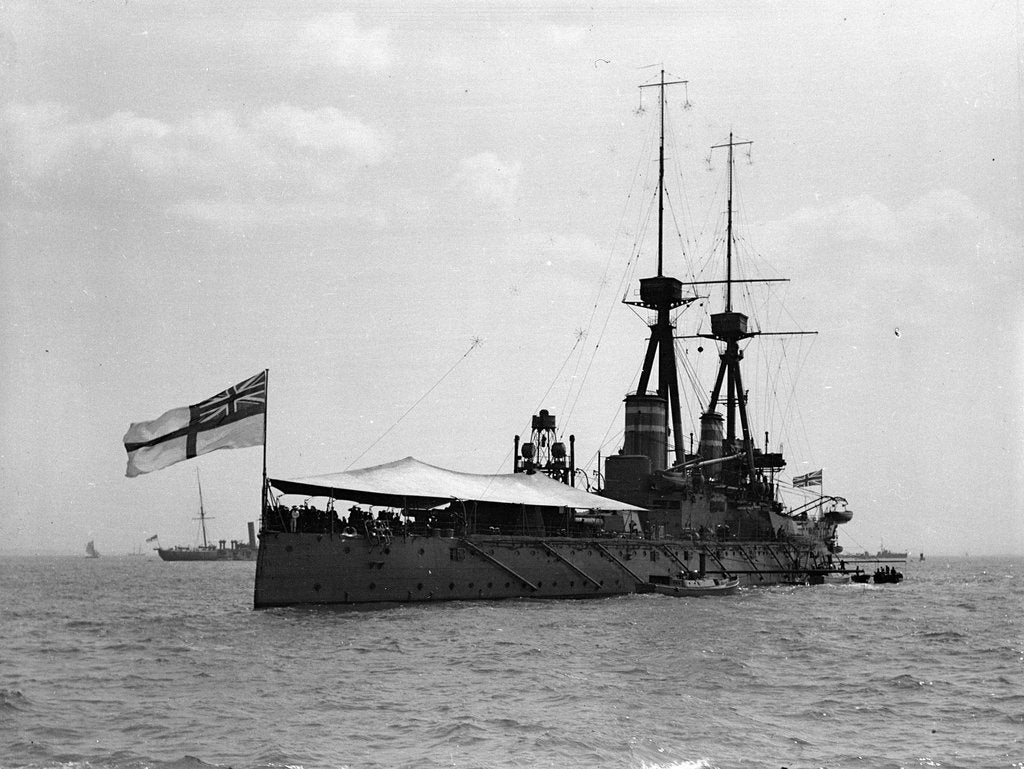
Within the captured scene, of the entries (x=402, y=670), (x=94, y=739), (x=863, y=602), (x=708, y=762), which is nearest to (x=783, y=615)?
(x=863, y=602)

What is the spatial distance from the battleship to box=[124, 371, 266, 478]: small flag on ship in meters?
3.96

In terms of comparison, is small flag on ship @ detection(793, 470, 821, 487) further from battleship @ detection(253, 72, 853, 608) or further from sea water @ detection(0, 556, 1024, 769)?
sea water @ detection(0, 556, 1024, 769)

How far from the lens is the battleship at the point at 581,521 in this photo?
38.0 metres

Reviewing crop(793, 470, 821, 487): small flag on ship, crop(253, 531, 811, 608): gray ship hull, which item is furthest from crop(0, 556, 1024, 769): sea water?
crop(793, 470, 821, 487): small flag on ship

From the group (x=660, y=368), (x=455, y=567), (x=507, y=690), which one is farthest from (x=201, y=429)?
(x=660, y=368)

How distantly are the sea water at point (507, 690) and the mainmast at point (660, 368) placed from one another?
2170 cm

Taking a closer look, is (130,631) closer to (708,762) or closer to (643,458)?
(708,762)

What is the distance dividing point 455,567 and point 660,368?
2844cm

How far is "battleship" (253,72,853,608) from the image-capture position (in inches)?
1495

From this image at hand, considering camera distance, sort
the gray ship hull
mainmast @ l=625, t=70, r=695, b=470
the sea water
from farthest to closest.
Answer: mainmast @ l=625, t=70, r=695, b=470, the gray ship hull, the sea water

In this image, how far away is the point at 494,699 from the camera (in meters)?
21.0

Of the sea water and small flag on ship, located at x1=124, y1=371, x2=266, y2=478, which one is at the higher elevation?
small flag on ship, located at x1=124, y1=371, x2=266, y2=478

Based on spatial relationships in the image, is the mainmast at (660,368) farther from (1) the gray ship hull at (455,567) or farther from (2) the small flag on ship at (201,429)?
(2) the small flag on ship at (201,429)

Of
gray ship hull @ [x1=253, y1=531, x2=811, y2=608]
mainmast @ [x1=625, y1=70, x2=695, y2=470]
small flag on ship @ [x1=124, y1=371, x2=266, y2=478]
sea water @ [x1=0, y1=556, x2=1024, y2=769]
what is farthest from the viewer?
mainmast @ [x1=625, y1=70, x2=695, y2=470]
